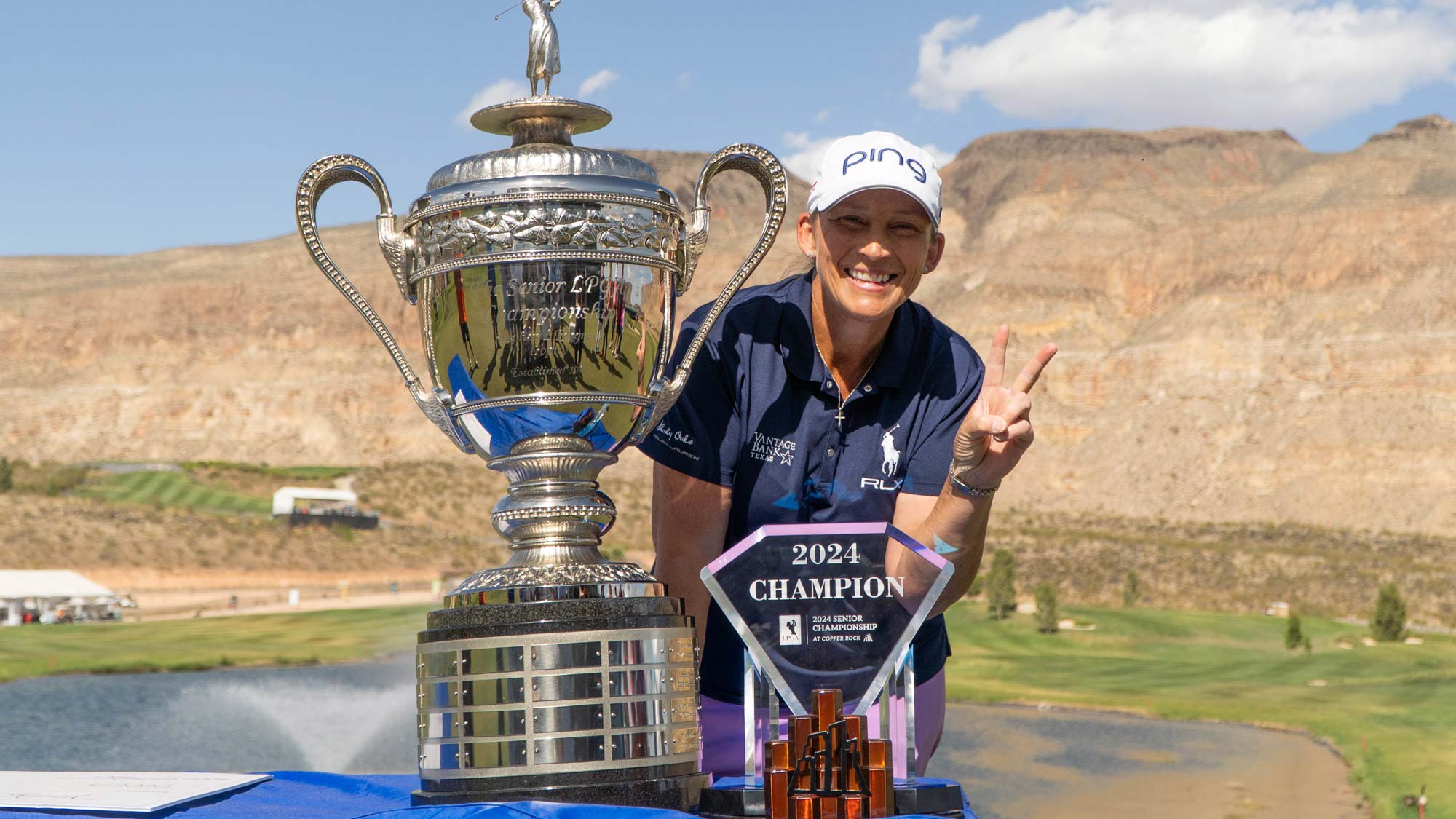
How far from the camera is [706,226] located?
2525mm

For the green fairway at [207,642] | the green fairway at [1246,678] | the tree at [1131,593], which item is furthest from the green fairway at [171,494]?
the green fairway at [1246,678]

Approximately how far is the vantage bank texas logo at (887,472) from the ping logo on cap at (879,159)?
494 millimetres

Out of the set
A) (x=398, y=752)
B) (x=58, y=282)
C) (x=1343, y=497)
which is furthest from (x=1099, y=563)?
(x=58, y=282)

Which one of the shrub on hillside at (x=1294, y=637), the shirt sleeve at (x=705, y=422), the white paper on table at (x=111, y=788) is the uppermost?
the shirt sleeve at (x=705, y=422)

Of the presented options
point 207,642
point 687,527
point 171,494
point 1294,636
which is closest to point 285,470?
point 171,494

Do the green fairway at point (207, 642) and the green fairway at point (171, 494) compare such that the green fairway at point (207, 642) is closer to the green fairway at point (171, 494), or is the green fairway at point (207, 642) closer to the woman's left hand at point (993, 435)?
the woman's left hand at point (993, 435)

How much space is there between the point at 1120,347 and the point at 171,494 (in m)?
51.7

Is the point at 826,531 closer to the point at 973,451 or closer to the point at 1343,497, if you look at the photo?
the point at 973,451

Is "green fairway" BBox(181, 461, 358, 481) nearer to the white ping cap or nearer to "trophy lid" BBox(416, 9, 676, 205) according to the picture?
"trophy lid" BBox(416, 9, 676, 205)

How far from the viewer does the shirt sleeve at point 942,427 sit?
2.59m

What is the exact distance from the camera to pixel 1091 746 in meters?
17.6

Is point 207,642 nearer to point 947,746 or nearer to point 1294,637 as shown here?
point 947,746

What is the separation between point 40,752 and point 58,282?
10213 cm

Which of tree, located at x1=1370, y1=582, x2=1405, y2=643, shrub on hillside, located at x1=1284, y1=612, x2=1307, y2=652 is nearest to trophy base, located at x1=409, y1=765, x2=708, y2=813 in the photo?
shrub on hillside, located at x1=1284, y1=612, x2=1307, y2=652
